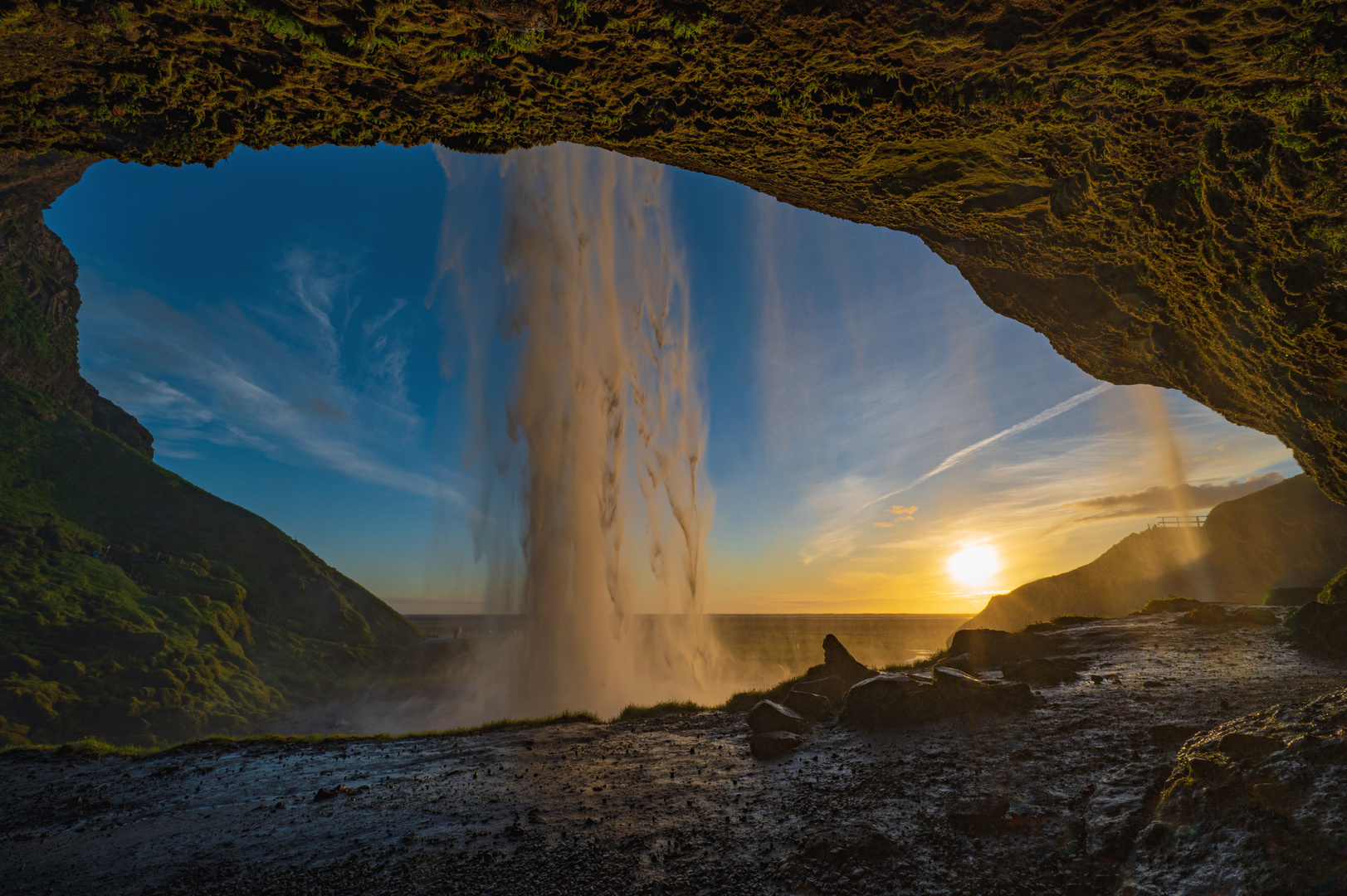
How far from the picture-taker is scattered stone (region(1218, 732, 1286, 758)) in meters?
4.70

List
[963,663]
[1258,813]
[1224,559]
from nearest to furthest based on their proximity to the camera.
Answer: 1. [1258,813]
2. [963,663]
3. [1224,559]

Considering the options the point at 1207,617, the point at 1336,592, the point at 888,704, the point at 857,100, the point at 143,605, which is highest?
the point at 857,100

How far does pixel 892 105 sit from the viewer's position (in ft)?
25.5

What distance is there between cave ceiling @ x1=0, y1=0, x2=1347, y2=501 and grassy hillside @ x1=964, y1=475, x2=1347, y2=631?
3472 cm

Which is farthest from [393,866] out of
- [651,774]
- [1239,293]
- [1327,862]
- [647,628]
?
[647,628]

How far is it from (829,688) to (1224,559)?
4286 cm

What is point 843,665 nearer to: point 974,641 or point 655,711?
point 974,641

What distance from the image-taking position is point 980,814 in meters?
5.67

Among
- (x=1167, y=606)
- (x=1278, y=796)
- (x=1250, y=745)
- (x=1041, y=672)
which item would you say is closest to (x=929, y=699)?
(x=1041, y=672)

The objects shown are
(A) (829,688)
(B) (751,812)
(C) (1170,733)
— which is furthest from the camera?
(A) (829,688)

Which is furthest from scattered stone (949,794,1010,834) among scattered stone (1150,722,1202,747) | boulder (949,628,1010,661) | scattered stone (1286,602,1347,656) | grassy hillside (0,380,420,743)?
grassy hillside (0,380,420,743)

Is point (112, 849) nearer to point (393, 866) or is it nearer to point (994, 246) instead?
point (393, 866)

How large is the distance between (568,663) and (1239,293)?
3640 centimetres

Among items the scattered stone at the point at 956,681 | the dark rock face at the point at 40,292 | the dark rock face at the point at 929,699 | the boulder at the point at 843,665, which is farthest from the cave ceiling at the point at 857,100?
the dark rock face at the point at 40,292
